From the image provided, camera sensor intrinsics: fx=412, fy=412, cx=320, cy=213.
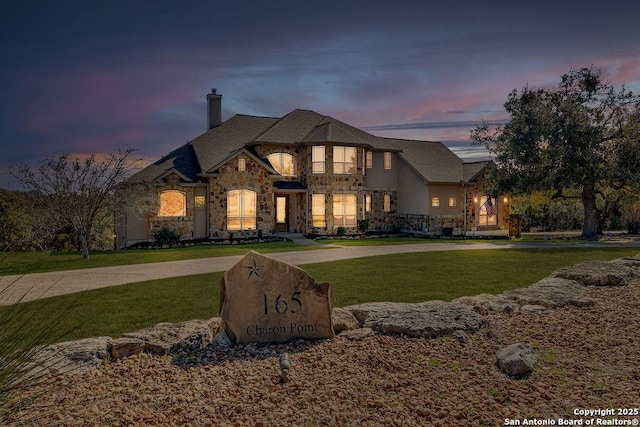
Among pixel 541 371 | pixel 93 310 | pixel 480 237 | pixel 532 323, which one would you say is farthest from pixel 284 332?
pixel 480 237

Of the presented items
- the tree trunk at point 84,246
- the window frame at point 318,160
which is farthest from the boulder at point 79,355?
the window frame at point 318,160

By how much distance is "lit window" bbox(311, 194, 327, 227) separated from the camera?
26125mm

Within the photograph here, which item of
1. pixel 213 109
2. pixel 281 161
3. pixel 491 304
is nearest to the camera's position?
pixel 491 304

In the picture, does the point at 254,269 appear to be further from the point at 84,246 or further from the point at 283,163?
the point at 283,163

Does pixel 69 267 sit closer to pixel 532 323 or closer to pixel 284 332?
pixel 284 332

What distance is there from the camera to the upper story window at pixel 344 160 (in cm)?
2630

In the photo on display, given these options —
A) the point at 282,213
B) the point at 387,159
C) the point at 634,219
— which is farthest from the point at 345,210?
the point at 634,219

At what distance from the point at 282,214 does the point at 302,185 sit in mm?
2498

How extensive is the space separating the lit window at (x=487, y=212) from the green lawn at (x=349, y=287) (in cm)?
1430

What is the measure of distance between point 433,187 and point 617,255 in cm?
1305

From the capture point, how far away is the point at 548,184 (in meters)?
25.1

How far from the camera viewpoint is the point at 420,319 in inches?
241

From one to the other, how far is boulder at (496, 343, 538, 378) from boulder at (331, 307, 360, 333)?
2.13 metres

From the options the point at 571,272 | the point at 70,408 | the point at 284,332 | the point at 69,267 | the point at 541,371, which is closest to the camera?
the point at 70,408
